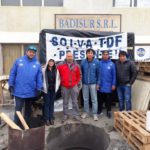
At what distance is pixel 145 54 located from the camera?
571 inches

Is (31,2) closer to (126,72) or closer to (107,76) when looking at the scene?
(107,76)

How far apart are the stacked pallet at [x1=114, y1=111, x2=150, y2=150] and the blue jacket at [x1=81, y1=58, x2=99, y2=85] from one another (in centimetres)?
110

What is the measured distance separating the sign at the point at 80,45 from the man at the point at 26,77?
1.64 m

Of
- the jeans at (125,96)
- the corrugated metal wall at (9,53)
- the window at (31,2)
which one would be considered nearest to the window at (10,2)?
the window at (31,2)

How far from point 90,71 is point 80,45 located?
1.15 meters

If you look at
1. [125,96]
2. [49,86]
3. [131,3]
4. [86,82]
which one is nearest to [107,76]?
[86,82]

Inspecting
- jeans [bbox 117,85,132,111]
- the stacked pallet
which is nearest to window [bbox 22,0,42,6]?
jeans [bbox 117,85,132,111]

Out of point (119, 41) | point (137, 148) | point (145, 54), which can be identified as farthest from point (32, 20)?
point (137, 148)

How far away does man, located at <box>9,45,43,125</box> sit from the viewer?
230 inches

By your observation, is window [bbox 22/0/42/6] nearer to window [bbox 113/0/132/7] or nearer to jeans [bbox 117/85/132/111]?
window [bbox 113/0/132/7]

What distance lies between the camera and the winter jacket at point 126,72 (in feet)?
22.7

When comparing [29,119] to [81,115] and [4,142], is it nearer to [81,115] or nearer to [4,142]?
[4,142]

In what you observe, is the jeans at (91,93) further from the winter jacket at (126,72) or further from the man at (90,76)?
the winter jacket at (126,72)

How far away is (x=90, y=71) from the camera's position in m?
6.98
